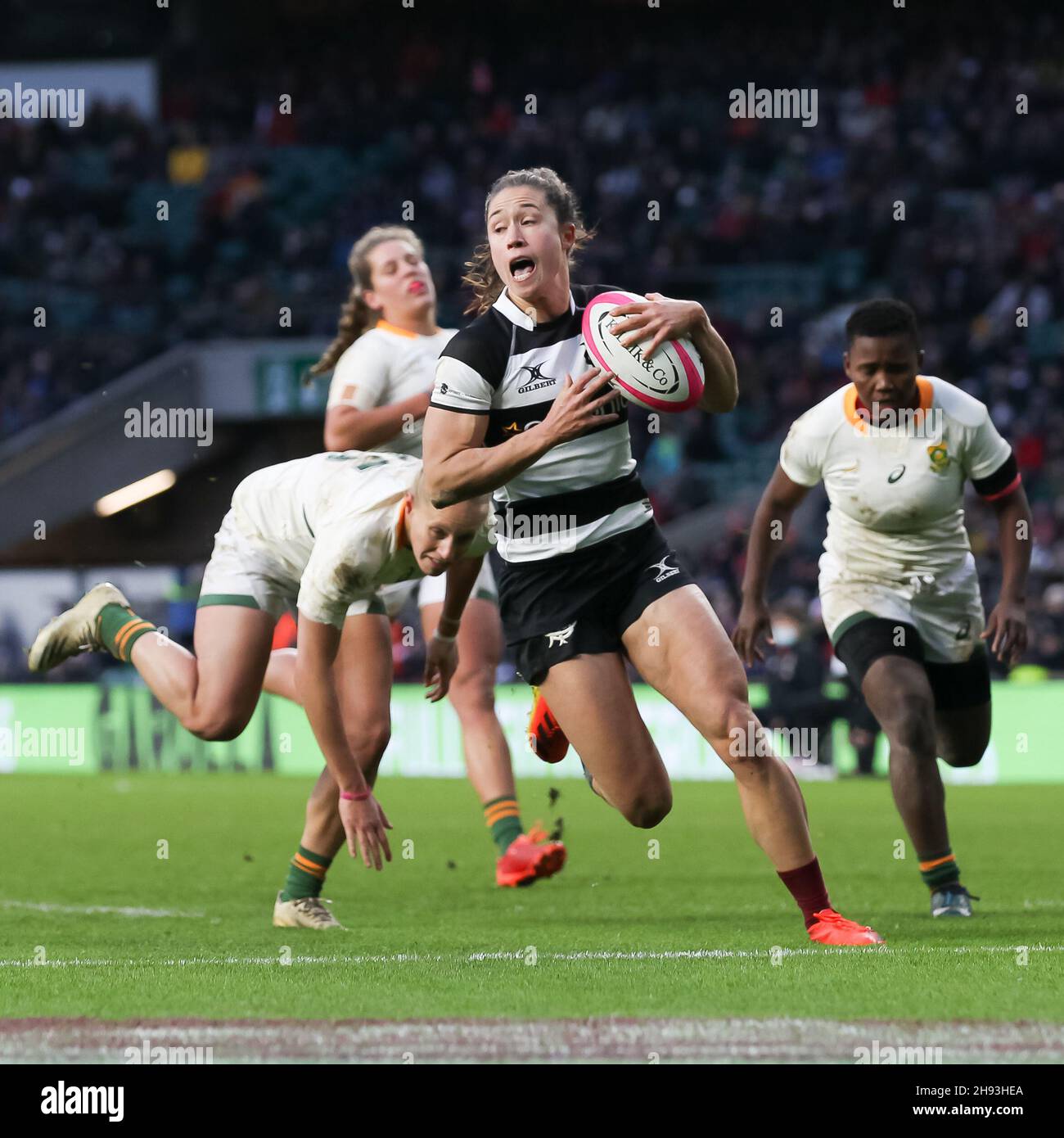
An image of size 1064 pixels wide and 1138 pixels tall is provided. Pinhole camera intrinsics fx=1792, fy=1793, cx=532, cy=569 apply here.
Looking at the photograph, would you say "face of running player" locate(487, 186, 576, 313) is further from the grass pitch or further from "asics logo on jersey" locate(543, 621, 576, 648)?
the grass pitch

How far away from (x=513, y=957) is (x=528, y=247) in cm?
229

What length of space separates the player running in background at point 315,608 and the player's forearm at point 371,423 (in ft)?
2.49

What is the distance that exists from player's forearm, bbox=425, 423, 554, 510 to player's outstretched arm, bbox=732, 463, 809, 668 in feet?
6.45

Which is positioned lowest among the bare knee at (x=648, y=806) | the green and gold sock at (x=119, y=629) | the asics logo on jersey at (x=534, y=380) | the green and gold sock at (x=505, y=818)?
the green and gold sock at (x=505, y=818)

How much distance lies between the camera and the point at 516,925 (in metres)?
6.99

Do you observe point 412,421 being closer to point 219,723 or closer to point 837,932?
point 219,723

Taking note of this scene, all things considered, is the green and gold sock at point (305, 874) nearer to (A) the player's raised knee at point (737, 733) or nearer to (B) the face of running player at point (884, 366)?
(A) the player's raised knee at point (737, 733)

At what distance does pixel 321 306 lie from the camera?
2619 centimetres

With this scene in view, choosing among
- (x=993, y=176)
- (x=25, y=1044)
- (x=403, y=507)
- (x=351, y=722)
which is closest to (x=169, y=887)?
(x=351, y=722)

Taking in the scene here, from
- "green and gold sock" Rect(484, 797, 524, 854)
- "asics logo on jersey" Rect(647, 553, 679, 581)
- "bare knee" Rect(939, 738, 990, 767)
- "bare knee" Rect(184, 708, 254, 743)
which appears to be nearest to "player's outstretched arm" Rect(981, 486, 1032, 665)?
"bare knee" Rect(939, 738, 990, 767)

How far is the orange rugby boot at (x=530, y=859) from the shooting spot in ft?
26.3

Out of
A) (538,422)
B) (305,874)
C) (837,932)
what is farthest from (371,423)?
(837,932)

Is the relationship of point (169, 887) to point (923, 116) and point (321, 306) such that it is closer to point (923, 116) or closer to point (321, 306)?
point (321, 306)

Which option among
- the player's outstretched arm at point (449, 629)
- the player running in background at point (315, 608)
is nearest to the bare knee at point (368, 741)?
the player running in background at point (315, 608)
